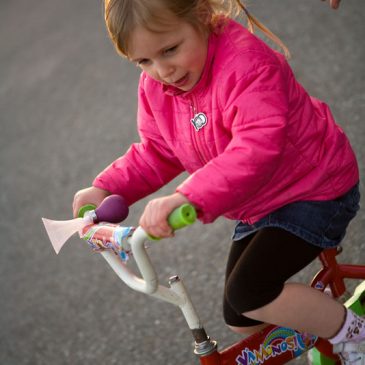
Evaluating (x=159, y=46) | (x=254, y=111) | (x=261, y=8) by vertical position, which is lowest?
(x=261, y=8)

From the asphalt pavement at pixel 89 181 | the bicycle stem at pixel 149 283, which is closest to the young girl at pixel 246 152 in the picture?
the bicycle stem at pixel 149 283

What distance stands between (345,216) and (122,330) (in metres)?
1.49

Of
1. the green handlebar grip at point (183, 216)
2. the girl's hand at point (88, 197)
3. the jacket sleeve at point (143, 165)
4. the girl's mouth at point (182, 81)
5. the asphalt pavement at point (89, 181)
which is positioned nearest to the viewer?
the green handlebar grip at point (183, 216)

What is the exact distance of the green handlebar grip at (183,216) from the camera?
1574mm

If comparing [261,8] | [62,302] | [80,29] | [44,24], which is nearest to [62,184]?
[62,302]

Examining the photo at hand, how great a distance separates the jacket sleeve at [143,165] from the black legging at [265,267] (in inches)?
15.9

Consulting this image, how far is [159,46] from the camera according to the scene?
1.81 meters

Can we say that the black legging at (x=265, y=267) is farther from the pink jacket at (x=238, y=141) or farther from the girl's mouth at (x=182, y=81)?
the girl's mouth at (x=182, y=81)

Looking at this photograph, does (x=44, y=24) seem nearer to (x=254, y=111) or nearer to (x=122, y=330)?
(x=122, y=330)

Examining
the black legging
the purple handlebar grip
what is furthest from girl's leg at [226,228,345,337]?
the purple handlebar grip

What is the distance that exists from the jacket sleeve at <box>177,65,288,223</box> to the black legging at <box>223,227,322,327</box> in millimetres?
199

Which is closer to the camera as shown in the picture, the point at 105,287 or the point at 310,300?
the point at 310,300

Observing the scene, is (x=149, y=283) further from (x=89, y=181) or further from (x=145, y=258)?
(x=89, y=181)

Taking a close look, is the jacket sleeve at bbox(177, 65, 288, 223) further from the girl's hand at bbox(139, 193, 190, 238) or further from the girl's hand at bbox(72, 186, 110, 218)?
the girl's hand at bbox(72, 186, 110, 218)
